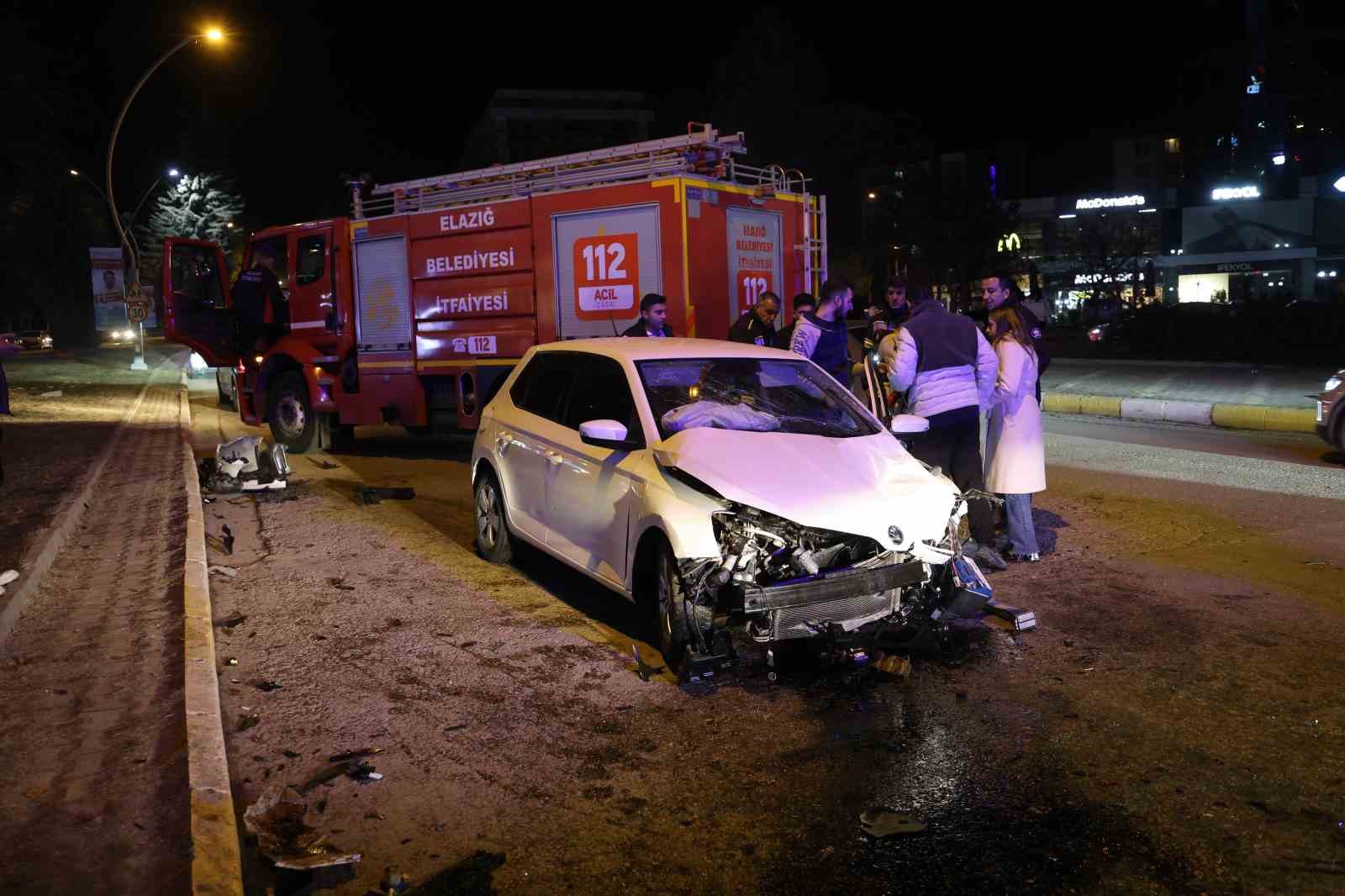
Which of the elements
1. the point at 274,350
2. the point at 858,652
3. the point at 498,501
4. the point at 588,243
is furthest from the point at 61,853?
the point at 274,350

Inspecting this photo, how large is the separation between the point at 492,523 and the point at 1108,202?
2301 inches

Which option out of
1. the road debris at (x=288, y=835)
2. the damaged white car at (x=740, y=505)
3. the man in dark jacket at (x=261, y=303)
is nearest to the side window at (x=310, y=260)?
the man in dark jacket at (x=261, y=303)

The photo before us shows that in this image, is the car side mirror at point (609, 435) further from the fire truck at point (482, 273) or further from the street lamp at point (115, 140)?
the street lamp at point (115, 140)

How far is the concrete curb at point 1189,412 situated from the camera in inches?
551

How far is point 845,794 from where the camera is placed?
3.91m

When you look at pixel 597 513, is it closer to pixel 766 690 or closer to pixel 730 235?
pixel 766 690

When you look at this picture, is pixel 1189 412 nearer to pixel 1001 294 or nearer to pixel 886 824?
pixel 1001 294

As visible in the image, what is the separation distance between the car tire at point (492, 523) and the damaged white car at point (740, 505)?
0.75 m

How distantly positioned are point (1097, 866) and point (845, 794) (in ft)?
2.92

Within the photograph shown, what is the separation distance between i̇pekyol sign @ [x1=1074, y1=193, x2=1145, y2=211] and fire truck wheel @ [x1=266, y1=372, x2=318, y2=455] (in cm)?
5142

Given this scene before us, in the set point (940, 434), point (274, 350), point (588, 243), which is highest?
point (588, 243)

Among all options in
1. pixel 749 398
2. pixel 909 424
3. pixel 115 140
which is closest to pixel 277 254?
pixel 749 398

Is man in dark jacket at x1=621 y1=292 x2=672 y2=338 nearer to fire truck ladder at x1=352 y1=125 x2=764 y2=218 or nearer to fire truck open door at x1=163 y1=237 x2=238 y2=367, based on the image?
fire truck ladder at x1=352 y1=125 x2=764 y2=218

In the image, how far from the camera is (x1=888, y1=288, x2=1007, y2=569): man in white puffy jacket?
6.91m
